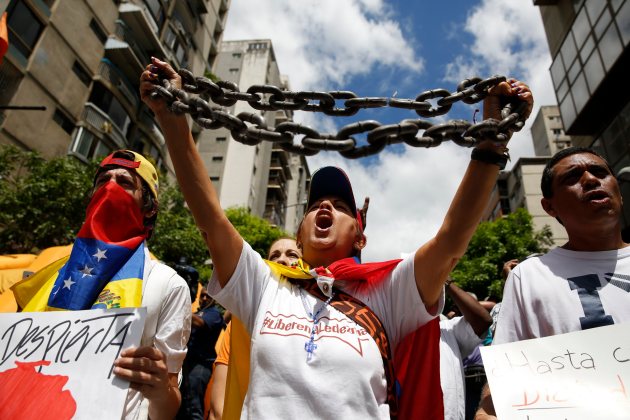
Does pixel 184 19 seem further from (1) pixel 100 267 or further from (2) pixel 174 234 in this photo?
(1) pixel 100 267

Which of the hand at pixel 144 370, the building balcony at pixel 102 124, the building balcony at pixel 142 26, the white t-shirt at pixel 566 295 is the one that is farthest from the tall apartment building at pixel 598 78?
the building balcony at pixel 102 124

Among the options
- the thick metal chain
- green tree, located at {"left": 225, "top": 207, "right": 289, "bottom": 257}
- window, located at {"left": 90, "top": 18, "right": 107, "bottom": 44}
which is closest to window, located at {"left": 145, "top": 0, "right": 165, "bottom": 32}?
window, located at {"left": 90, "top": 18, "right": 107, "bottom": 44}

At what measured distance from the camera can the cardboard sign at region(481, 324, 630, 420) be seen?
1.43m

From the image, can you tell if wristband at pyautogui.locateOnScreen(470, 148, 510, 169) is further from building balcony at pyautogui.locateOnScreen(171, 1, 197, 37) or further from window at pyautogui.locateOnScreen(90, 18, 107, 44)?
building balcony at pyautogui.locateOnScreen(171, 1, 197, 37)

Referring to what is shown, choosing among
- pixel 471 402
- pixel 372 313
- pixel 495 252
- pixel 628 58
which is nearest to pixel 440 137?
pixel 372 313

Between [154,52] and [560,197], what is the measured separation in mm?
24461

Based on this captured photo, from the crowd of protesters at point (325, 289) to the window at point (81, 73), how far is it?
18.8 metres

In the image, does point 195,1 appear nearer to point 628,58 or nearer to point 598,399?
point 628,58

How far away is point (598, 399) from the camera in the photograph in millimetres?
1443

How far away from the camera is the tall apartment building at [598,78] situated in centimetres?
1316

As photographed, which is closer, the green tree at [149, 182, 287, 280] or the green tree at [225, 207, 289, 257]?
the green tree at [149, 182, 287, 280]

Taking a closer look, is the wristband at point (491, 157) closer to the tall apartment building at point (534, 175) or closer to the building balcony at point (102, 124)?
the building balcony at point (102, 124)

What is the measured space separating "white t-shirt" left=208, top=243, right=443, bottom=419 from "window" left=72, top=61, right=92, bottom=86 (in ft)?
64.8

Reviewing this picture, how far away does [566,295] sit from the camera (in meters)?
1.86
